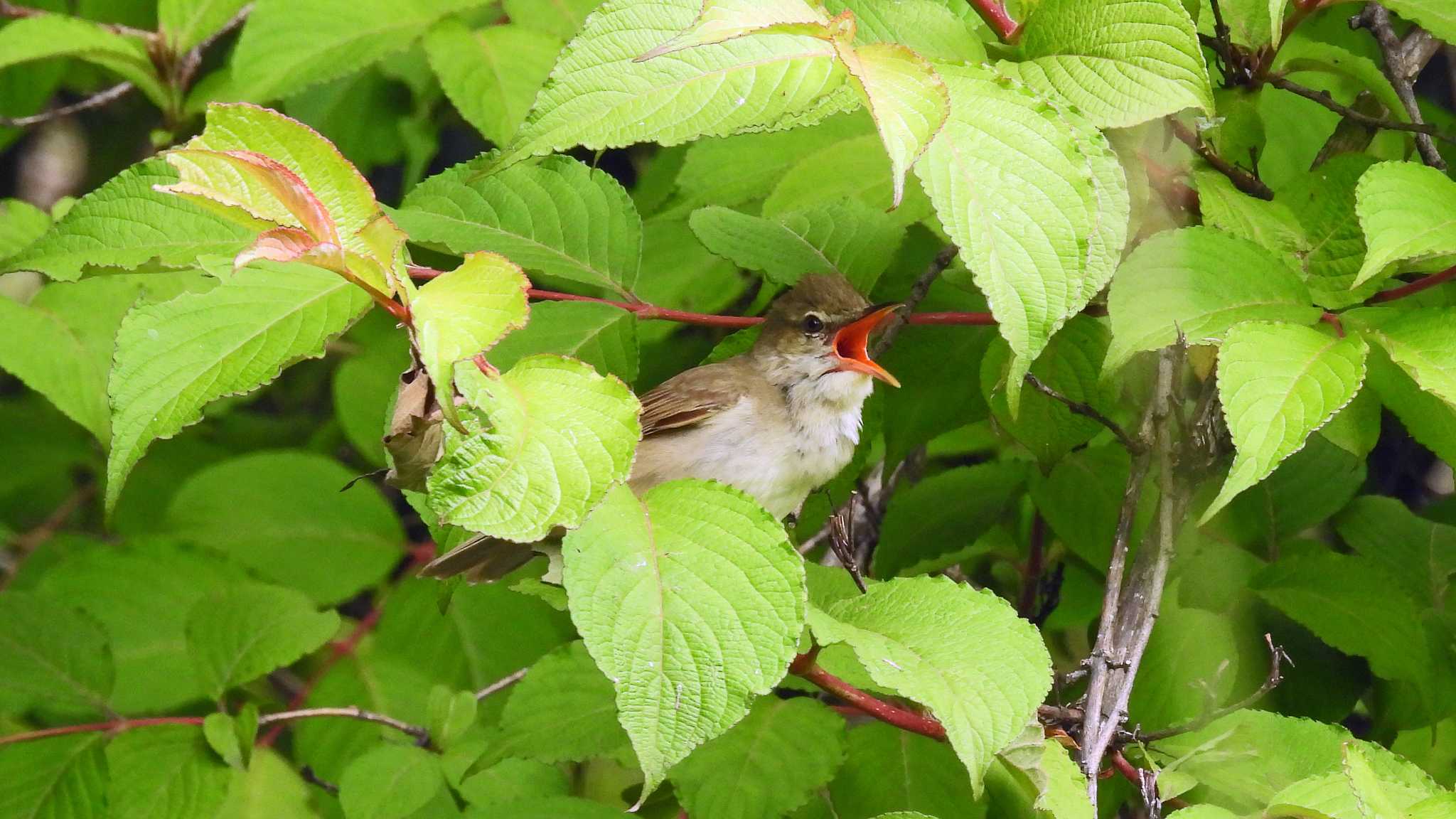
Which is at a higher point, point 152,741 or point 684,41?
point 684,41

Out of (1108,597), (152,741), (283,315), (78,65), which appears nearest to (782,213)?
(1108,597)

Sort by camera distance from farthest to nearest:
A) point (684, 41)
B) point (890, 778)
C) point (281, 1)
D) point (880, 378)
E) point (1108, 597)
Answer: point (281, 1)
point (880, 378)
point (890, 778)
point (1108, 597)
point (684, 41)

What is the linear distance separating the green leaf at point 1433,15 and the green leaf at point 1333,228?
0.63 ft

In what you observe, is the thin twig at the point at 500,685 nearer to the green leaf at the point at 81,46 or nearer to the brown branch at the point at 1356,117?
the green leaf at the point at 81,46

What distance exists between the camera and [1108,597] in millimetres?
1688

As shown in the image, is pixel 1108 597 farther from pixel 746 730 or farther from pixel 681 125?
pixel 681 125

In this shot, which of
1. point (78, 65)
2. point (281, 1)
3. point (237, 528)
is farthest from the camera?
point (78, 65)

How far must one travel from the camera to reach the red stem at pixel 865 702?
1.47 metres

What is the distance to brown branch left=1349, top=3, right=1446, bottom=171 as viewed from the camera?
6.48 feet

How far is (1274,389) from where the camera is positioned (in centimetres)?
136

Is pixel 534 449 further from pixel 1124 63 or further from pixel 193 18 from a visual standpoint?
pixel 193 18

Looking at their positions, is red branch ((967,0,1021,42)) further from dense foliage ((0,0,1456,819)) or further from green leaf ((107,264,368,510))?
green leaf ((107,264,368,510))

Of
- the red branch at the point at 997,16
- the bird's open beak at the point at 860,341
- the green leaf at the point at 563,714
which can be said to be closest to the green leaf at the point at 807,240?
the bird's open beak at the point at 860,341

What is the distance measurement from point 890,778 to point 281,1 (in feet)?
5.66
